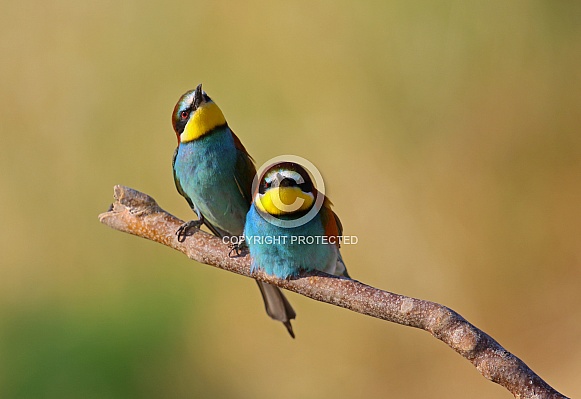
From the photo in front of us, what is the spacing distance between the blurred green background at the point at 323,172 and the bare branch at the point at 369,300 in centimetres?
101

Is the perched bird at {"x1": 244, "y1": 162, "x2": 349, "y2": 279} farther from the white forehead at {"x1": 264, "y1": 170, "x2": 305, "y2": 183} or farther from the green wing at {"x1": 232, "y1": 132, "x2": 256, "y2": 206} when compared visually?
the green wing at {"x1": 232, "y1": 132, "x2": 256, "y2": 206}

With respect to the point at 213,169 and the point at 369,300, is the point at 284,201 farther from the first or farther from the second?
the point at 213,169

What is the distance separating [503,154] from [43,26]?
153cm

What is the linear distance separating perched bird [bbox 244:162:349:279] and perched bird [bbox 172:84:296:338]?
23 cm

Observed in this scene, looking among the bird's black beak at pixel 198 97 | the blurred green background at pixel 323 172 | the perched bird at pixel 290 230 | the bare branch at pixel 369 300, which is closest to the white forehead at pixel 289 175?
the perched bird at pixel 290 230

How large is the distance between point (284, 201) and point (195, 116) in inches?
13.7

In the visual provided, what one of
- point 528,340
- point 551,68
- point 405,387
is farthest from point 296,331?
point 551,68

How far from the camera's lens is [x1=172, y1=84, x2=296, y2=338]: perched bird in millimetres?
1427

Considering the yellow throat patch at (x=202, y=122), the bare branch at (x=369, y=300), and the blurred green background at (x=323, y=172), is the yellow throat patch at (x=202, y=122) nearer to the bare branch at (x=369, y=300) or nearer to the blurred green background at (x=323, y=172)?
the bare branch at (x=369, y=300)

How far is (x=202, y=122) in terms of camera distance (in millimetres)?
1415

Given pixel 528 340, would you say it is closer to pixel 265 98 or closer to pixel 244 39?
pixel 265 98

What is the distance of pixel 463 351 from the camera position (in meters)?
0.93

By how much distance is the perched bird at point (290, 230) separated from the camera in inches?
45.0

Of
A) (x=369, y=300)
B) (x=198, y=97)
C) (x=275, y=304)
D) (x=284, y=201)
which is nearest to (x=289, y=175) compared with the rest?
(x=284, y=201)
